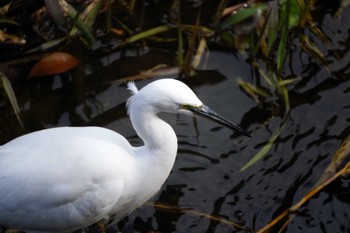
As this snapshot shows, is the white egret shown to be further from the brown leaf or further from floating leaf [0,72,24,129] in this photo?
the brown leaf

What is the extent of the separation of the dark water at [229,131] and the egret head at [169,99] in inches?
30.8

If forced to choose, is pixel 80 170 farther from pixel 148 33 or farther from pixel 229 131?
pixel 148 33

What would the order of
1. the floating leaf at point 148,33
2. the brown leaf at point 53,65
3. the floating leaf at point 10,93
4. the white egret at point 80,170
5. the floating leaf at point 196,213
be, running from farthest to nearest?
1. the floating leaf at point 148,33
2. the brown leaf at point 53,65
3. the floating leaf at point 10,93
4. the floating leaf at point 196,213
5. the white egret at point 80,170

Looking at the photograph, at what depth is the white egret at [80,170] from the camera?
264 cm

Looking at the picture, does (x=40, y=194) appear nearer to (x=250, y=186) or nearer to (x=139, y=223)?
(x=139, y=223)

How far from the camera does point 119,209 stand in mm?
2879

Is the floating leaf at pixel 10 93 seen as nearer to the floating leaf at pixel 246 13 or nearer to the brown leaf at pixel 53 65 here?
the brown leaf at pixel 53 65

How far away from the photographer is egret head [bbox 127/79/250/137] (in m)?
2.48

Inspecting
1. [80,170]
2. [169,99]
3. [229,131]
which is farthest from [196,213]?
[169,99]

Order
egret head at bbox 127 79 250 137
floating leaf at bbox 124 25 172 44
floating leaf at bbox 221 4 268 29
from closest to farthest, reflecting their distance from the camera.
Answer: egret head at bbox 127 79 250 137 → floating leaf at bbox 221 4 268 29 → floating leaf at bbox 124 25 172 44

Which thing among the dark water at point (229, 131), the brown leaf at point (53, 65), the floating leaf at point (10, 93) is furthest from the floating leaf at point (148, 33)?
the floating leaf at point (10, 93)

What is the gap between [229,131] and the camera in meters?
3.56

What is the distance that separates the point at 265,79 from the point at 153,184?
1.22m

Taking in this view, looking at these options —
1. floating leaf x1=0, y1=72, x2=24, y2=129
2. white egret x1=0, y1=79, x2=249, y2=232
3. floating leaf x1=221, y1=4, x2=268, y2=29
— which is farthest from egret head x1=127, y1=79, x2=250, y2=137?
floating leaf x1=221, y1=4, x2=268, y2=29
